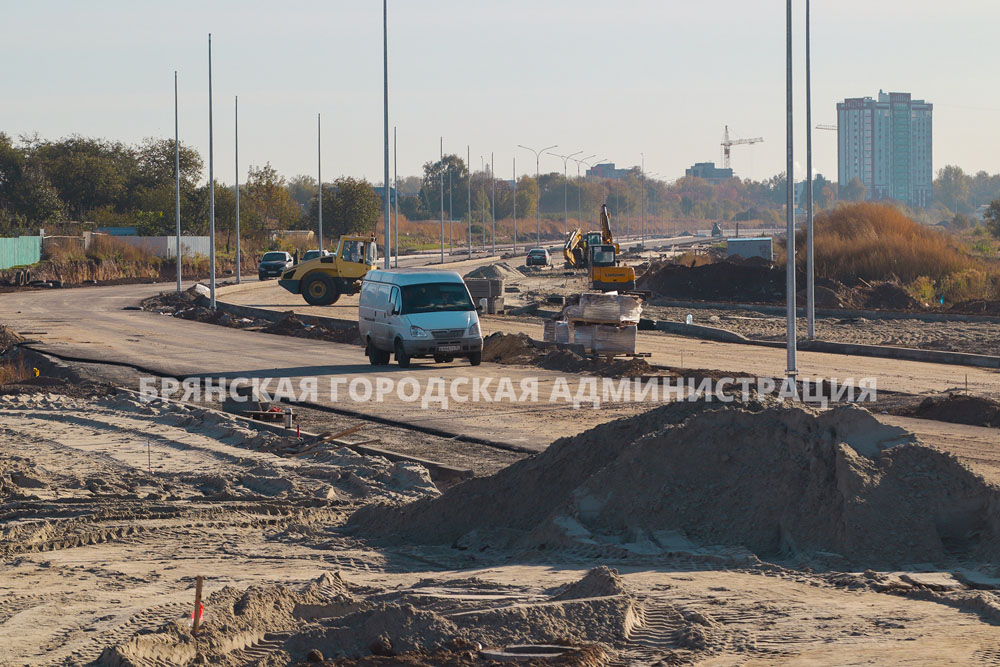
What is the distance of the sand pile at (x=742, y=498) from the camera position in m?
Answer: 9.36

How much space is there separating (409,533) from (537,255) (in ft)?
218

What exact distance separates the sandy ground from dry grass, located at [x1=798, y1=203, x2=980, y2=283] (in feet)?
134

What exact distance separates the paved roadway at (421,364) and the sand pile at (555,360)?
0.78 meters

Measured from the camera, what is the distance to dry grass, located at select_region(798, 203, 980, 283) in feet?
161

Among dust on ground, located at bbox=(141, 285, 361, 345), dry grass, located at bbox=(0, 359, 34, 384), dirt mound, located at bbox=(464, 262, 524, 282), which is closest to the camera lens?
dry grass, located at bbox=(0, 359, 34, 384)

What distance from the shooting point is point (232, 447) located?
1520 cm

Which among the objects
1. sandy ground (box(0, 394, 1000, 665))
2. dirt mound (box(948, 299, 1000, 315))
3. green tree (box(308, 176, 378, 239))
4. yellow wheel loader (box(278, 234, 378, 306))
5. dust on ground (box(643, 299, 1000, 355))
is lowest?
sandy ground (box(0, 394, 1000, 665))

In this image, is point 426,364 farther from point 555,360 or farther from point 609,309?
point 609,309

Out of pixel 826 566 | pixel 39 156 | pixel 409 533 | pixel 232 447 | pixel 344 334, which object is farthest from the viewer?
pixel 39 156

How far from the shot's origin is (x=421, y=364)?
2525cm

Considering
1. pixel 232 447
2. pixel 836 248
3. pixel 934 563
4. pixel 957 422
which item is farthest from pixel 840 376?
pixel 836 248

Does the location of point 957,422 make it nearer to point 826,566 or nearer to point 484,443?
point 484,443

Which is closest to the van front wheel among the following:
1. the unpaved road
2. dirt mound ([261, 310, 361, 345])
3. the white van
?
the white van

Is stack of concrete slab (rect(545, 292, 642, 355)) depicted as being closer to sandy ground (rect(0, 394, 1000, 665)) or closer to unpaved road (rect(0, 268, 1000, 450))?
unpaved road (rect(0, 268, 1000, 450))
